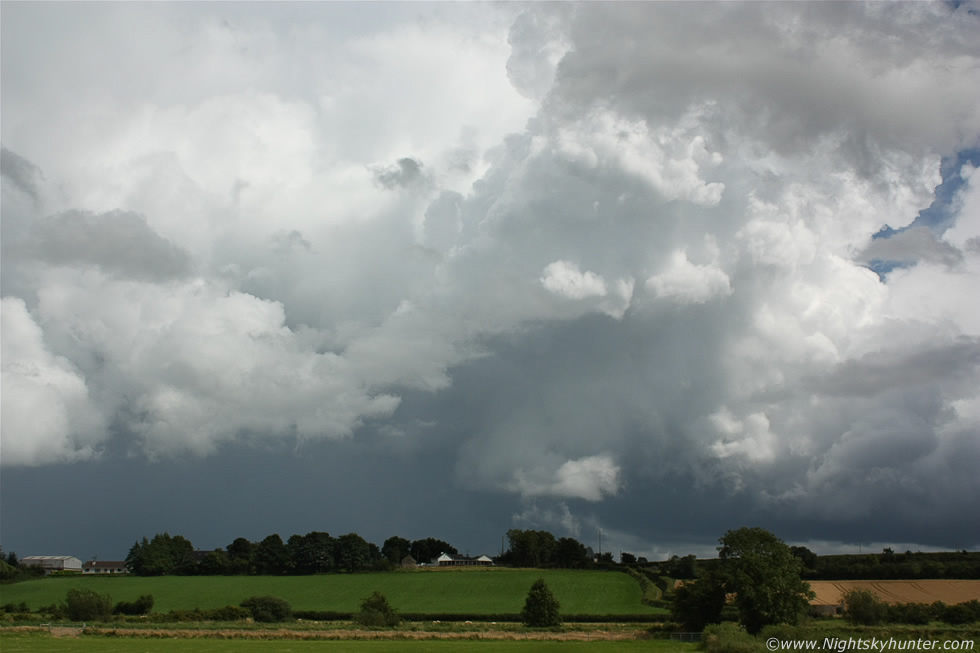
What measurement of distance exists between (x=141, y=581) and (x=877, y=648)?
166282mm

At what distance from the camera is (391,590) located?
15325cm

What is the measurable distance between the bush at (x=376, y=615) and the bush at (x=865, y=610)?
194ft

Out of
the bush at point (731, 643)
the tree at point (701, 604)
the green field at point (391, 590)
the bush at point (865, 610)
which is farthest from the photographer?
the green field at point (391, 590)

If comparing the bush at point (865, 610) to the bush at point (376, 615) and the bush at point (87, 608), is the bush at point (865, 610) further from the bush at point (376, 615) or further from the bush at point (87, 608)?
the bush at point (87, 608)

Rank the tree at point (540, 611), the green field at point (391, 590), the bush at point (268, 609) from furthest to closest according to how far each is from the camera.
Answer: the green field at point (391, 590), the bush at point (268, 609), the tree at point (540, 611)

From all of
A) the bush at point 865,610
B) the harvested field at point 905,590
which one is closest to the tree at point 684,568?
the harvested field at point 905,590

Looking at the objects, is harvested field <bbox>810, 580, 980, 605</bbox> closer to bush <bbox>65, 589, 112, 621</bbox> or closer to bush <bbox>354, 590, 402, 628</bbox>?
bush <bbox>354, 590, 402, 628</bbox>

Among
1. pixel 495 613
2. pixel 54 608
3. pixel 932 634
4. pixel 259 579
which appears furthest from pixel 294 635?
pixel 259 579

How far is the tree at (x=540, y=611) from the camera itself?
331 ft

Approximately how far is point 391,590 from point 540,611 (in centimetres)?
5995

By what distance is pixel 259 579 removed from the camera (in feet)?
576

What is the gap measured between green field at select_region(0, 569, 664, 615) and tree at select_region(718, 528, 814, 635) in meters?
31.1

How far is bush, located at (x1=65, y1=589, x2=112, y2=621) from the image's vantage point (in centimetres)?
Answer: 10450

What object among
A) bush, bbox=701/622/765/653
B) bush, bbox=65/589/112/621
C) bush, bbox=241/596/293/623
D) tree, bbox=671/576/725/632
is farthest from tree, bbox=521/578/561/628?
bush, bbox=65/589/112/621
